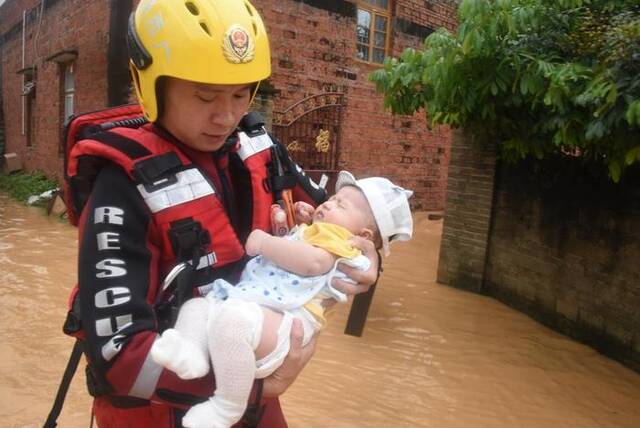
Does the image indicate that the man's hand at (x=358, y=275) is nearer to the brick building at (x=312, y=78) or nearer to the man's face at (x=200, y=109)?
the man's face at (x=200, y=109)

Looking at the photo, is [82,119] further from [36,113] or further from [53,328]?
[36,113]

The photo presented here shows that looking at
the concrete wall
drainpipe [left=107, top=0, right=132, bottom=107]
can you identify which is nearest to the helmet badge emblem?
→ the concrete wall

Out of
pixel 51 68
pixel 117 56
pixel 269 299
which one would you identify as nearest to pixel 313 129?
pixel 117 56

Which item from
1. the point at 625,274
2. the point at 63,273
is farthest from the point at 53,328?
the point at 625,274

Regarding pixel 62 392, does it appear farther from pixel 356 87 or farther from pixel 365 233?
pixel 356 87

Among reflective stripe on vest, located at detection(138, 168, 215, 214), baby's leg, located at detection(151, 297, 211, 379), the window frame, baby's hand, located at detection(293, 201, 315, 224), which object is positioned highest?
the window frame

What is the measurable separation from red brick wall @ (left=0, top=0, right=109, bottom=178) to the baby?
8.32m

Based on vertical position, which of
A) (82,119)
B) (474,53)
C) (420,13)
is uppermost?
(420,13)

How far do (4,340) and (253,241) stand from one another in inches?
161

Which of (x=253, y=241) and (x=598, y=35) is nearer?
(x=253, y=241)

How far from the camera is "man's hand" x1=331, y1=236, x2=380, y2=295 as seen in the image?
1587mm

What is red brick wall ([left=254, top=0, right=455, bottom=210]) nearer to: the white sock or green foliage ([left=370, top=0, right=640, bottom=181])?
green foliage ([left=370, top=0, right=640, bottom=181])

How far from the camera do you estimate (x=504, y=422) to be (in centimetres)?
381

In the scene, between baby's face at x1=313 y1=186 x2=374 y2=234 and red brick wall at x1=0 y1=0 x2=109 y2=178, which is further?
red brick wall at x1=0 y1=0 x2=109 y2=178
